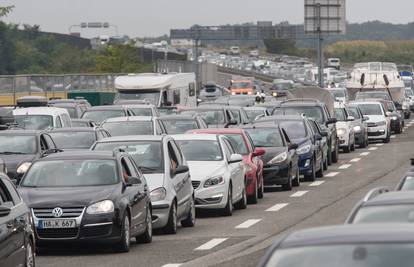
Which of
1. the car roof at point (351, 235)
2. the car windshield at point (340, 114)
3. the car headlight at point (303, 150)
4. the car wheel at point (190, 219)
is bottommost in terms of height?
the car windshield at point (340, 114)

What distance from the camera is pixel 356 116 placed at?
50969mm

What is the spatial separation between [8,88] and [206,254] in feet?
156

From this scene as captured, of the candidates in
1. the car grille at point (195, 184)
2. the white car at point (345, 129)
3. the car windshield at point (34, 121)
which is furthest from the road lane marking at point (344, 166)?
the car grille at point (195, 184)

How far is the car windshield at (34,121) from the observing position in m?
35.5

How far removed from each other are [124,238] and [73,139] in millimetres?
11328

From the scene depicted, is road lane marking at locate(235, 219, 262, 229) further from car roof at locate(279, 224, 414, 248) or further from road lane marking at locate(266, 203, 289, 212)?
car roof at locate(279, 224, 414, 248)

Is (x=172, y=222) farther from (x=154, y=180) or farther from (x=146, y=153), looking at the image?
(x=146, y=153)

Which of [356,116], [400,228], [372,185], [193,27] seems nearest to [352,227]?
[400,228]

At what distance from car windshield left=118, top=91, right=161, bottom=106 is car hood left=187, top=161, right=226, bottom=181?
26.7 metres

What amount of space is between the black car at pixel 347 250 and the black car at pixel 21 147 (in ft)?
59.6

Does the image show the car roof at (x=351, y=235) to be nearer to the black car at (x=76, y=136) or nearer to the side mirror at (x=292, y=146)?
the black car at (x=76, y=136)

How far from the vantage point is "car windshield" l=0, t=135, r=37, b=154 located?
88.3ft

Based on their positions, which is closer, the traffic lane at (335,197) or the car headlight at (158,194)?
the traffic lane at (335,197)

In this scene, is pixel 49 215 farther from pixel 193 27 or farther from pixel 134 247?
pixel 193 27
